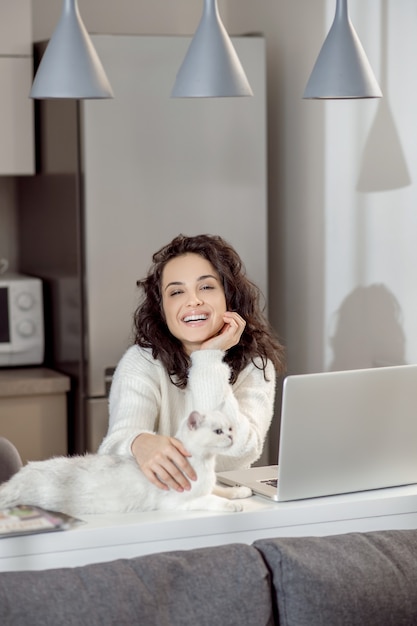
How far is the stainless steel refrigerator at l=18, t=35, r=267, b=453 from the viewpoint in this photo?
11.3 ft

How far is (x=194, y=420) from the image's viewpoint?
182 cm

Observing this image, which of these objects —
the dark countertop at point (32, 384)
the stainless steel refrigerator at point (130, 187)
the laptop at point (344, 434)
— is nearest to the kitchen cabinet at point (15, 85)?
the stainless steel refrigerator at point (130, 187)

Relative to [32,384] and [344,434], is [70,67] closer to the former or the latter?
[344,434]

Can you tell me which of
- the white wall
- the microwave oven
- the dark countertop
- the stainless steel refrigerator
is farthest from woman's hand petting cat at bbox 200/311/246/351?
the microwave oven

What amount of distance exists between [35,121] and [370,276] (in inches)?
53.0

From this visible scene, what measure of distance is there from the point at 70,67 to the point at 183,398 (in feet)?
2.52

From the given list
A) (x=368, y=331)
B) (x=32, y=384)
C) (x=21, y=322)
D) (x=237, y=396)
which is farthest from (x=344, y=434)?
(x=21, y=322)

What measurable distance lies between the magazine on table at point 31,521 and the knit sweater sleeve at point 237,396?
0.98 feet

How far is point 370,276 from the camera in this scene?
10.6ft

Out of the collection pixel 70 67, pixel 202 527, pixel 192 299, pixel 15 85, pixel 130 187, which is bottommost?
pixel 202 527

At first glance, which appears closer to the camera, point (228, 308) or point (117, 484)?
point (117, 484)

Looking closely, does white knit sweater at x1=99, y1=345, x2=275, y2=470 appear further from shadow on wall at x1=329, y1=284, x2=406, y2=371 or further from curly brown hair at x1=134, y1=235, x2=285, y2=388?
shadow on wall at x1=329, y1=284, x2=406, y2=371

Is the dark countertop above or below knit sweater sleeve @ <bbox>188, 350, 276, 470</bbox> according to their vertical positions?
below

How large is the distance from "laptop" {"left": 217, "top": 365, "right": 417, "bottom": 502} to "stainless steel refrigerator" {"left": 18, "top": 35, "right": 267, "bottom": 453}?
1.43 meters
